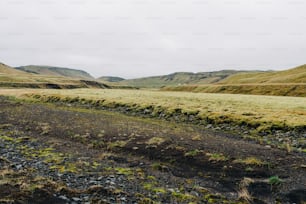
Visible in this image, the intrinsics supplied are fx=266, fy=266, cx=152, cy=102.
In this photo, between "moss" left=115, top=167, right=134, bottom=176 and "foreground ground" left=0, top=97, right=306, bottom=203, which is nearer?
"foreground ground" left=0, top=97, right=306, bottom=203

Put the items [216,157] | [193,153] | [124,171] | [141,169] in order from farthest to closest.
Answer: [193,153] < [216,157] < [141,169] < [124,171]

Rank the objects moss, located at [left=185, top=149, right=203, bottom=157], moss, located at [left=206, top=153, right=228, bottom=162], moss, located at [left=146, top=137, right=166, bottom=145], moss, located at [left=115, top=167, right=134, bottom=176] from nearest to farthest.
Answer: moss, located at [left=115, top=167, right=134, bottom=176]
moss, located at [left=206, top=153, right=228, bottom=162]
moss, located at [left=185, top=149, right=203, bottom=157]
moss, located at [left=146, top=137, right=166, bottom=145]

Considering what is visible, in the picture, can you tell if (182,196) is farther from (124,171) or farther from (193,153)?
→ (193,153)

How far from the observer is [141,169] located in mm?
16828

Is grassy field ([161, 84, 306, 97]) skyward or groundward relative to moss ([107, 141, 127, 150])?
skyward

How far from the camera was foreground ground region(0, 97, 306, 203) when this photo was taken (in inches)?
500

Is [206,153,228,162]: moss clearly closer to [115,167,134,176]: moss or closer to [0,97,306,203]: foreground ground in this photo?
[0,97,306,203]: foreground ground

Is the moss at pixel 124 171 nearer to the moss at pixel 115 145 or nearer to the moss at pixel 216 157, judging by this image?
the moss at pixel 115 145

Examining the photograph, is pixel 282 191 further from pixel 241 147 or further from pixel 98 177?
pixel 98 177

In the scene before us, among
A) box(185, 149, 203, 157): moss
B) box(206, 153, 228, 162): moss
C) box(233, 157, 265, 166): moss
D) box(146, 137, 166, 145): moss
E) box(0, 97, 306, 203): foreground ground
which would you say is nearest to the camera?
box(0, 97, 306, 203): foreground ground

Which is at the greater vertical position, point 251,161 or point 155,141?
point 155,141

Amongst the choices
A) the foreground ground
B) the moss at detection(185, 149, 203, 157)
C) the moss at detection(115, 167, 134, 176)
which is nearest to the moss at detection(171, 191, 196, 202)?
the foreground ground

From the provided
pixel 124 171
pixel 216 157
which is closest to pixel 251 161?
pixel 216 157

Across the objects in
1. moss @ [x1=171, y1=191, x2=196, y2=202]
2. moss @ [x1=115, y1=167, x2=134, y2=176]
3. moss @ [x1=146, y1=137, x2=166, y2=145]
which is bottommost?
moss @ [x1=171, y1=191, x2=196, y2=202]
